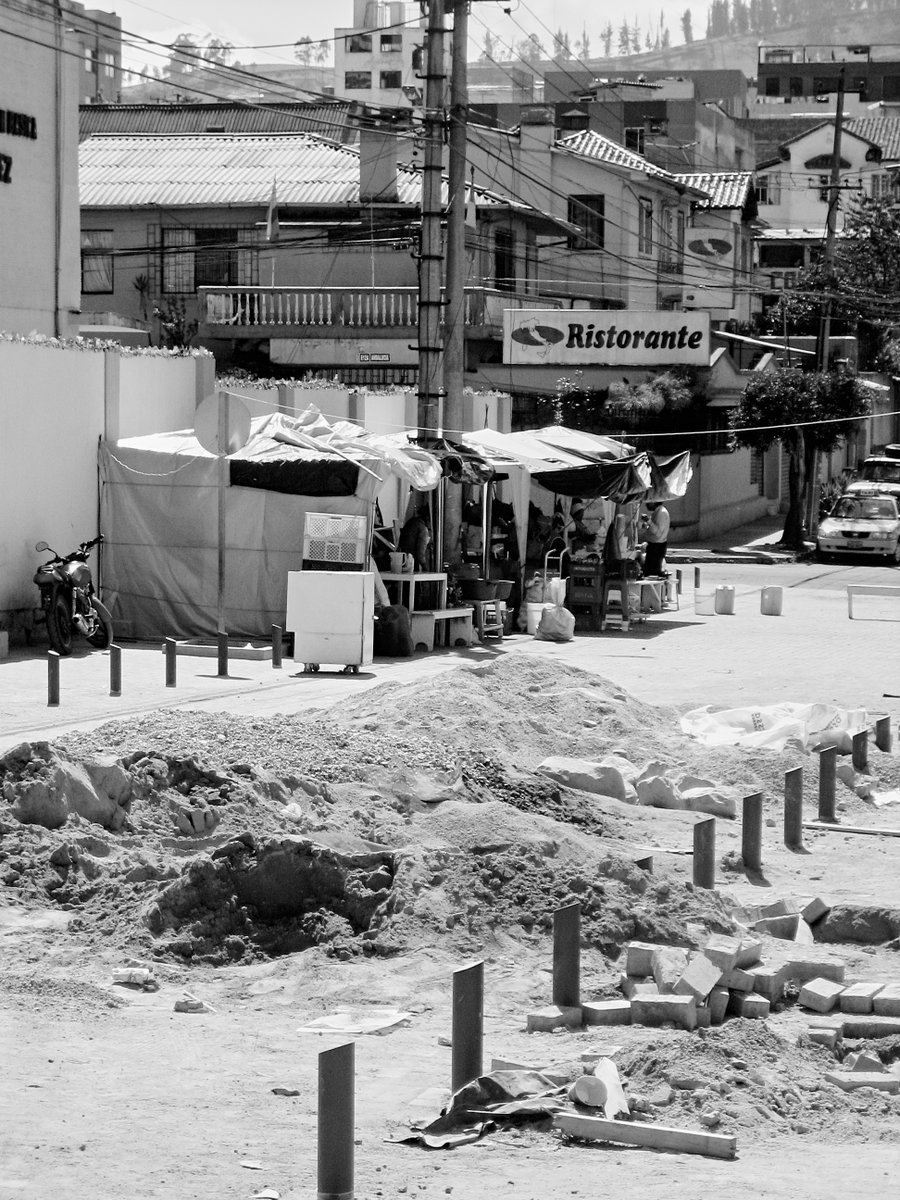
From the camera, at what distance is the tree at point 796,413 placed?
41.4m

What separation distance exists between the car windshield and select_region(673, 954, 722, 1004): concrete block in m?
33.6

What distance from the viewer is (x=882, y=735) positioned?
49.5 feet

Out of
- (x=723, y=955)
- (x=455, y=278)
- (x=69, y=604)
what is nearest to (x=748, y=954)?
(x=723, y=955)

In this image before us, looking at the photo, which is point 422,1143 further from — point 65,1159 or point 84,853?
point 84,853

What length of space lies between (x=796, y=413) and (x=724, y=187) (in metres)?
23.9

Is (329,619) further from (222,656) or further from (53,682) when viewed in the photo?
(53,682)

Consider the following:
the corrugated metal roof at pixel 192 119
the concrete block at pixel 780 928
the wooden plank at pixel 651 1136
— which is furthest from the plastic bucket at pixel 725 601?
the corrugated metal roof at pixel 192 119

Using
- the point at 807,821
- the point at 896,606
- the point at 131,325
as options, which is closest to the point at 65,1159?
the point at 807,821

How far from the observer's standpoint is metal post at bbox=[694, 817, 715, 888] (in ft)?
33.4

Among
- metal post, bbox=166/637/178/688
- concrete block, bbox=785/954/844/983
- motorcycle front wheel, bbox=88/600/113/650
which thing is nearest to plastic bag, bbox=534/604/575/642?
motorcycle front wheel, bbox=88/600/113/650

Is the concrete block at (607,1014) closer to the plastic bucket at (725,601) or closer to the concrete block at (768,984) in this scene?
the concrete block at (768,984)

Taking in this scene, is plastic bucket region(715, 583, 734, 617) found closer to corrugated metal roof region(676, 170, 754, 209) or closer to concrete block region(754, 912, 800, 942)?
concrete block region(754, 912, 800, 942)

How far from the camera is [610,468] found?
25203 mm

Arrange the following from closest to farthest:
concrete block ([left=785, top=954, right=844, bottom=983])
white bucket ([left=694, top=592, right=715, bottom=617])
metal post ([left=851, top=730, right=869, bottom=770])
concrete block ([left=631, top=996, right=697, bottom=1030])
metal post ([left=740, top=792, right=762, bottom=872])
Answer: concrete block ([left=631, top=996, right=697, bottom=1030]) → concrete block ([left=785, top=954, right=844, bottom=983]) → metal post ([left=740, top=792, right=762, bottom=872]) → metal post ([left=851, top=730, right=869, bottom=770]) → white bucket ([left=694, top=592, right=715, bottom=617])
